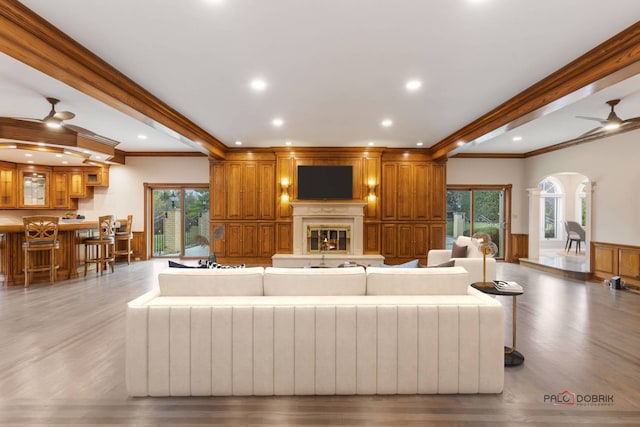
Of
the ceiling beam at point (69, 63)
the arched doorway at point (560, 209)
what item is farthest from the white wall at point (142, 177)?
the arched doorway at point (560, 209)

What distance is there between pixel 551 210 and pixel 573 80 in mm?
9775

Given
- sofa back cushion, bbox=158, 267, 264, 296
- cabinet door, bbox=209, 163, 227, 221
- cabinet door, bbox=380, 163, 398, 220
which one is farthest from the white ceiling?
cabinet door, bbox=209, 163, 227, 221

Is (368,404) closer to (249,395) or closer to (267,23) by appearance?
(249,395)

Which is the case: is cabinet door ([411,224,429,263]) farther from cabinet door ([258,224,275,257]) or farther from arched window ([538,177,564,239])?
arched window ([538,177,564,239])

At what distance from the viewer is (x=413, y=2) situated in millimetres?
2295

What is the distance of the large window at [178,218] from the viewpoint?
863 centimetres

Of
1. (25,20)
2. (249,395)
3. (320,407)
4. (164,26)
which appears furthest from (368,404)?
(25,20)

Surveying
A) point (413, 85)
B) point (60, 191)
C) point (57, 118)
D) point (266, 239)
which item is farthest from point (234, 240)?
point (413, 85)

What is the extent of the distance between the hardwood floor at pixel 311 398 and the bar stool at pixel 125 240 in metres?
3.59

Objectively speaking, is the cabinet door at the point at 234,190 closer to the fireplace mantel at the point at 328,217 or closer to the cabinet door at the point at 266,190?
the cabinet door at the point at 266,190

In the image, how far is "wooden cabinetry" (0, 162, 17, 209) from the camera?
25.7ft

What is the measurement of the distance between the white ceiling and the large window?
11.3 feet

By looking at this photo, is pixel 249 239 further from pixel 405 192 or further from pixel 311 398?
pixel 311 398

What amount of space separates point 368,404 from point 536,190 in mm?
8059
